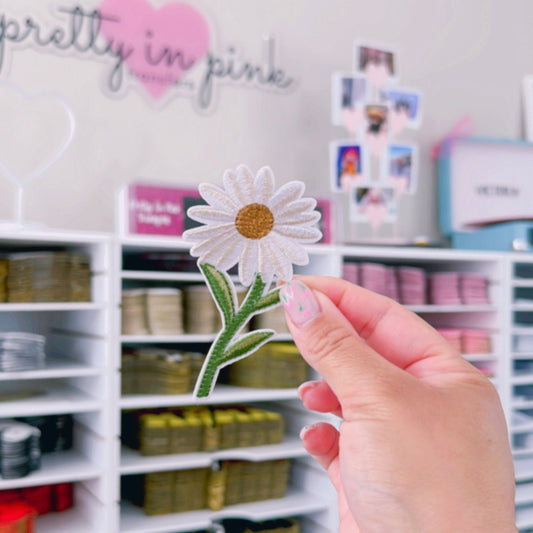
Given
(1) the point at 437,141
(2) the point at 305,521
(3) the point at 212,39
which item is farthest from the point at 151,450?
(1) the point at 437,141

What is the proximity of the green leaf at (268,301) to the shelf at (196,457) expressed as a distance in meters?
1.33

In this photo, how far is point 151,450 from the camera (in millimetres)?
1891

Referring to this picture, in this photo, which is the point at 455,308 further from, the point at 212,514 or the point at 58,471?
the point at 58,471

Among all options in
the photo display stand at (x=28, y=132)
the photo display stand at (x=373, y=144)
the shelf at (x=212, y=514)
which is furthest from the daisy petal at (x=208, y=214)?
the photo display stand at (x=373, y=144)

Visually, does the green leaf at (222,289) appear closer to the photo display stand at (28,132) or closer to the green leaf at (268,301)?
the green leaf at (268,301)

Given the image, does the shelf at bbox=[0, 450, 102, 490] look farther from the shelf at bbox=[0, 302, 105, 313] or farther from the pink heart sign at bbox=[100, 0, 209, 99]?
the pink heart sign at bbox=[100, 0, 209, 99]

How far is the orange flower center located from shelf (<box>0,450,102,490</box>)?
4.47 ft

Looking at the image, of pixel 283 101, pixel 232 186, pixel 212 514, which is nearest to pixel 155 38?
pixel 283 101

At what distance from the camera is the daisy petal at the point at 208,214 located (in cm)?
58

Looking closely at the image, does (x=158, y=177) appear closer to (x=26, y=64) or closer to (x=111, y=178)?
(x=111, y=178)

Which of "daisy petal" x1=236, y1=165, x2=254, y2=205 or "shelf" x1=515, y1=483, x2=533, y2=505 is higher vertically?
"daisy petal" x1=236, y1=165, x2=254, y2=205

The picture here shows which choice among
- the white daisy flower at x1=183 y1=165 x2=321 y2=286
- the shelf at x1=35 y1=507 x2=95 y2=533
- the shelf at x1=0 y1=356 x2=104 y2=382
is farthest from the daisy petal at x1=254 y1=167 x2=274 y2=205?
the shelf at x1=35 y1=507 x2=95 y2=533

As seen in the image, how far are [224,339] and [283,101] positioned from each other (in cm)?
200

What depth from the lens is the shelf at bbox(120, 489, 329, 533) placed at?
1831 millimetres
